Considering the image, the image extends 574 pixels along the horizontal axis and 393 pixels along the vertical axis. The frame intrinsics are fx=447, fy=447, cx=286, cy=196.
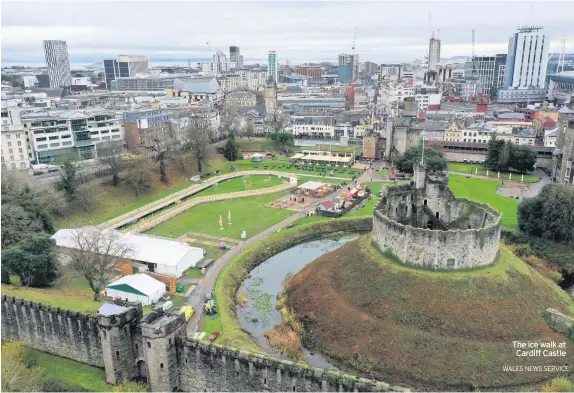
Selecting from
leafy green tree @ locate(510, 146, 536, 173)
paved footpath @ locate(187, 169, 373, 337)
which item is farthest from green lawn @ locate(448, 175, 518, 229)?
paved footpath @ locate(187, 169, 373, 337)

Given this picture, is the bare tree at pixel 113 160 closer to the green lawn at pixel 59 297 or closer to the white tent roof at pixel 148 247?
the white tent roof at pixel 148 247

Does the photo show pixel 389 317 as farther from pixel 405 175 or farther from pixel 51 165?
pixel 51 165

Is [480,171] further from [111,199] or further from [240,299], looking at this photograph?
[111,199]

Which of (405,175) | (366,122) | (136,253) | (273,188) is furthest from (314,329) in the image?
(366,122)

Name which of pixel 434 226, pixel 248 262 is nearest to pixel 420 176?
pixel 434 226

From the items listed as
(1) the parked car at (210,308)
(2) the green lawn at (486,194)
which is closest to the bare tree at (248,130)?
(2) the green lawn at (486,194)
